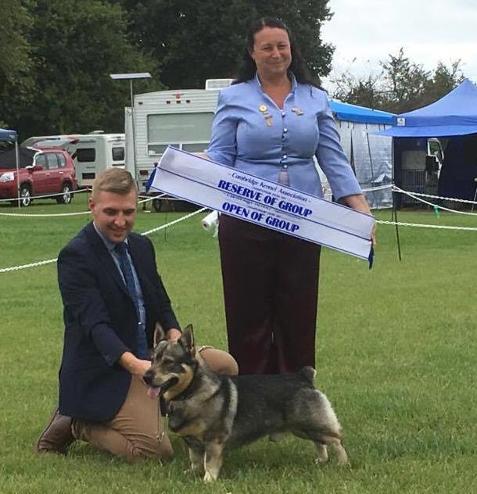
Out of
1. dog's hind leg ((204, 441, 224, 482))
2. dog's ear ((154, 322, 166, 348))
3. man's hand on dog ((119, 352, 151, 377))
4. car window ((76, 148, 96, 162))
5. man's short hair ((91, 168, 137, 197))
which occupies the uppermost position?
man's short hair ((91, 168, 137, 197))

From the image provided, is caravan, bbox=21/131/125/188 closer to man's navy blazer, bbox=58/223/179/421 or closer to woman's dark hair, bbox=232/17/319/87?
woman's dark hair, bbox=232/17/319/87

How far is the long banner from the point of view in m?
4.39

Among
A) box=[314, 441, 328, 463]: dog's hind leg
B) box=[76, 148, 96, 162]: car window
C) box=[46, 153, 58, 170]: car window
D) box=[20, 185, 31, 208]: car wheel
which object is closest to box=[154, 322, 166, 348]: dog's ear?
box=[314, 441, 328, 463]: dog's hind leg

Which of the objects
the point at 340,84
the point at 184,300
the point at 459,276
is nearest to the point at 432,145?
the point at 459,276

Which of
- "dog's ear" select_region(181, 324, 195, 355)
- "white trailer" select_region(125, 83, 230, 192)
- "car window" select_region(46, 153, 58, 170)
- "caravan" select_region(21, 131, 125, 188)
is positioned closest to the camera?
"dog's ear" select_region(181, 324, 195, 355)

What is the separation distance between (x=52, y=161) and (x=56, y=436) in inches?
1003

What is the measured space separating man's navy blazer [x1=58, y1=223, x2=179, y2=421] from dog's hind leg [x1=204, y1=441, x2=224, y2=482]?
57 centimetres

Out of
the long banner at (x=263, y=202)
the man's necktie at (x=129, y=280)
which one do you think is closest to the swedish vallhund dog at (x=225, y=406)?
the man's necktie at (x=129, y=280)

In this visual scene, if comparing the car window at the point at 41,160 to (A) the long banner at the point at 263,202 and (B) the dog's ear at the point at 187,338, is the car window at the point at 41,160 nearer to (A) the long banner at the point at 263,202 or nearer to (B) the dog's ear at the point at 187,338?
(A) the long banner at the point at 263,202

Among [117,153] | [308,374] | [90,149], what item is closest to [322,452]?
[308,374]

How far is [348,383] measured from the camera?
580 cm

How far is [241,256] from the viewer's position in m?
4.59

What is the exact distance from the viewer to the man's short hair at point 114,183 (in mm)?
4281

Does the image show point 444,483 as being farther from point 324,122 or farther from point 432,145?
point 432,145
